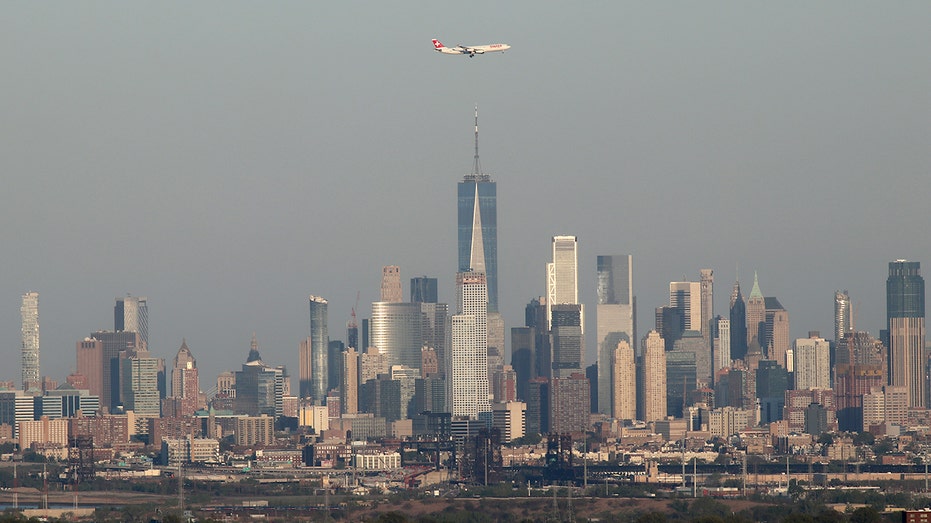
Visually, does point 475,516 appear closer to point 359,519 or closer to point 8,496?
point 359,519

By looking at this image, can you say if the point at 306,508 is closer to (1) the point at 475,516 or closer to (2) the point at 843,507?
(1) the point at 475,516

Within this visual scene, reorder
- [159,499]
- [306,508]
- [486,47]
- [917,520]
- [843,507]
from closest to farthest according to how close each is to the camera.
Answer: [917,520], [486,47], [843,507], [306,508], [159,499]

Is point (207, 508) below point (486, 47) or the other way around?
below

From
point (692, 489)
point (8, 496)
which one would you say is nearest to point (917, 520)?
point (692, 489)

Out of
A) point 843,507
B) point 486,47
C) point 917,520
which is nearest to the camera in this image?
point 917,520

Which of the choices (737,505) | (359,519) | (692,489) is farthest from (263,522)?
(692,489)

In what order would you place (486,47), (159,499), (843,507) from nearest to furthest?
(486,47)
(843,507)
(159,499)

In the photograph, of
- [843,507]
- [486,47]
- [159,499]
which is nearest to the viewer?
[486,47]

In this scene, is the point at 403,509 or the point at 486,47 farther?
the point at 403,509

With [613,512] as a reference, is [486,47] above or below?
above
